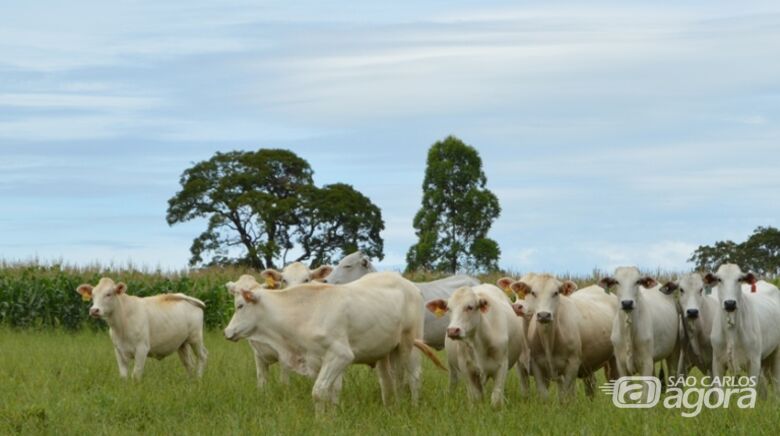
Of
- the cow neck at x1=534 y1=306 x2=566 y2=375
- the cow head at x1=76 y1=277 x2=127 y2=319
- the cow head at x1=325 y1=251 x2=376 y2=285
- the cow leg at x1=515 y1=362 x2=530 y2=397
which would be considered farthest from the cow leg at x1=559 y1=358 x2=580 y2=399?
the cow head at x1=76 y1=277 x2=127 y2=319

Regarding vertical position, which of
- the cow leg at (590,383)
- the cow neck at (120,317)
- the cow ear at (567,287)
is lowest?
the cow leg at (590,383)

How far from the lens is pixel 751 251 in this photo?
6475cm

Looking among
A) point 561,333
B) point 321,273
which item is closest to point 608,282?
point 561,333

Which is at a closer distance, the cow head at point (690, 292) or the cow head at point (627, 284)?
the cow head at point (627, 284)

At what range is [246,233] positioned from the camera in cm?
6562

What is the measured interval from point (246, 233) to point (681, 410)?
53319 millimetres

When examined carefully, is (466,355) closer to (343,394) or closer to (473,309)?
(473,309)

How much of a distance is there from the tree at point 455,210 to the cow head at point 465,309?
1848 inches

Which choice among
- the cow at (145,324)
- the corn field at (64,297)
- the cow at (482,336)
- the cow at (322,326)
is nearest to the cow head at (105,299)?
the cow at (145,324)

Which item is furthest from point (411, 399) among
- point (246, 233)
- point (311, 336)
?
point (246, 233)

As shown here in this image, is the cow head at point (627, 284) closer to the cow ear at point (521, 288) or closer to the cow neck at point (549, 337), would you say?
the cow neck at point (549, 337)

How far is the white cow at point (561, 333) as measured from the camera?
50.5ft

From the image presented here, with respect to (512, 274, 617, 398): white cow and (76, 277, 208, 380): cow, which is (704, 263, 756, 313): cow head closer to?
(512, 274, 617, 398): white cow

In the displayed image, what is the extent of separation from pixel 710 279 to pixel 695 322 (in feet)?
2.47
